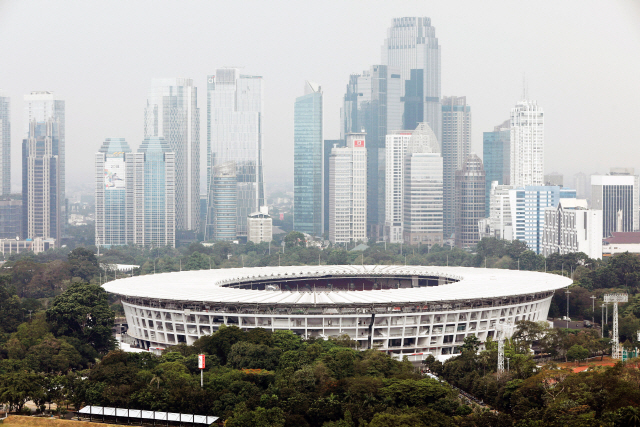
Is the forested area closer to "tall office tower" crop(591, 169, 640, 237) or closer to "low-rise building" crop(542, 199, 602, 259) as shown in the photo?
"low-rise building" crop(542, 199, 602, 259)

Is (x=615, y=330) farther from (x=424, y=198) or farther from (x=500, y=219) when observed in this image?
(x=424, y=198)

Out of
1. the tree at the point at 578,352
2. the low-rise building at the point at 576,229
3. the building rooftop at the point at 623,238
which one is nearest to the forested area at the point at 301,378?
the tree at the point at 578,352

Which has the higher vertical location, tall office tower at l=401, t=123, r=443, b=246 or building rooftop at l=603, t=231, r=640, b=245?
tall office tower at l=401, t=123, r=443, b=246

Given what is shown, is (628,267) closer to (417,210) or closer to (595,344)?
(595,344)

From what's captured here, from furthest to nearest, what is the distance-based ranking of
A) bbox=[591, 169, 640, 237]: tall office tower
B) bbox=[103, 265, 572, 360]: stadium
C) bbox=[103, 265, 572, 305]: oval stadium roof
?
bbox=[591, 169, 640, 237]: tall office tower, bbox=[103, 265, 572, 305]: oval stadium roof, bbox=[103, 265, 572, 360]: stadium

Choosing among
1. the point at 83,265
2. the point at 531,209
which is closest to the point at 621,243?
the point at 531,209

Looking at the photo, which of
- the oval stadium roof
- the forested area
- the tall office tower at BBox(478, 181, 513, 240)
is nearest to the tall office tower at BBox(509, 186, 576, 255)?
the tall office tower at BBox(478, 181, 513, 240)
